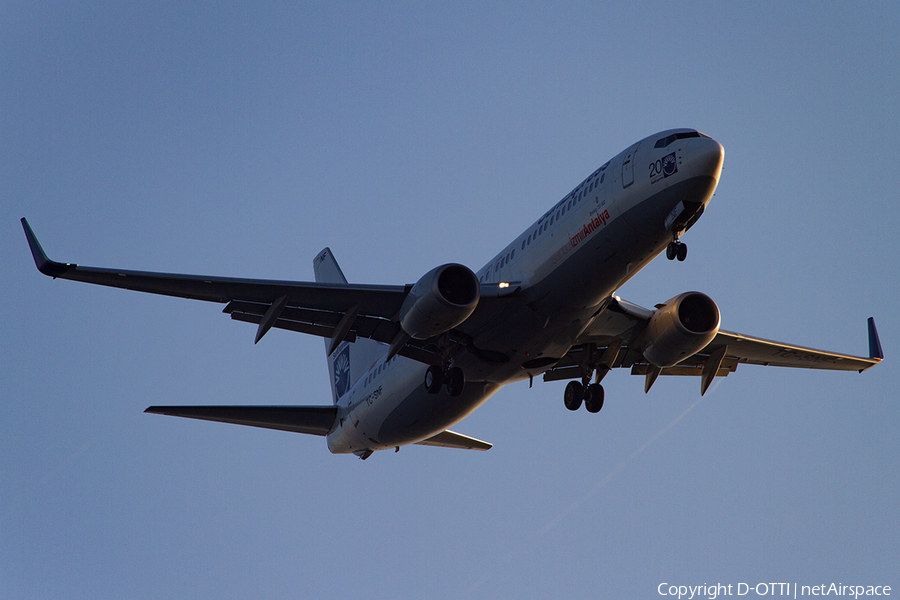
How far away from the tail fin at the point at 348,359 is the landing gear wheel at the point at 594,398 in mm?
7840

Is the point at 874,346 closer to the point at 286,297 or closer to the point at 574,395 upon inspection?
the point at 574,395

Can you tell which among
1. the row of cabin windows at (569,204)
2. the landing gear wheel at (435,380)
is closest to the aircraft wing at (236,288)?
the landing gear wheel at (435,380)

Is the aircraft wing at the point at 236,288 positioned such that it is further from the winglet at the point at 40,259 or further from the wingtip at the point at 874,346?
the wingtip at the point at 874,346

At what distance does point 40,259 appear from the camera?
20984mm

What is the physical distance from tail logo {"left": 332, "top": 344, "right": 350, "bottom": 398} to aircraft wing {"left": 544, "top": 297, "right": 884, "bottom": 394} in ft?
29.7

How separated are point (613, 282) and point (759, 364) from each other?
12094 mm

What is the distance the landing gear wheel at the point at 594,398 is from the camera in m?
28.7

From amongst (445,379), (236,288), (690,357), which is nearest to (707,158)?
(445,379)

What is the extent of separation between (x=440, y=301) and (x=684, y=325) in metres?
8.22

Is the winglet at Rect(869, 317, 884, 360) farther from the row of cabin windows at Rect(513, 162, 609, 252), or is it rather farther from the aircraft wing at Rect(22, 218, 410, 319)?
the aircraft wing at Rect(22, 218, 410, 319)

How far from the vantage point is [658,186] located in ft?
68.8

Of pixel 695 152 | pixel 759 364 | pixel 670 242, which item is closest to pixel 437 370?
pixel 670 242

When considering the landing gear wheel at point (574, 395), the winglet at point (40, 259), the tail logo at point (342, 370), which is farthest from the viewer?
the tail logo at point (342, 370)

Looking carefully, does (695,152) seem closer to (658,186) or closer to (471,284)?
(658,186)
